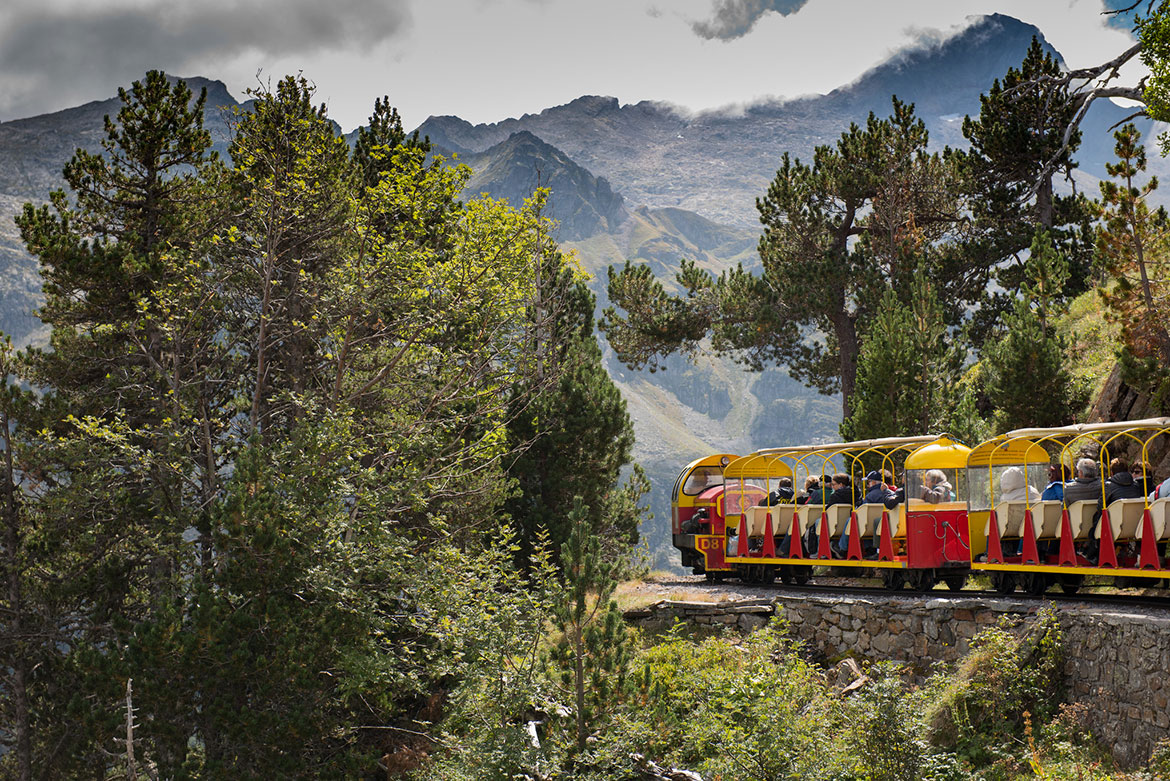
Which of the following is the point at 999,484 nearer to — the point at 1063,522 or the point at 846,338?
the point at 1063,522

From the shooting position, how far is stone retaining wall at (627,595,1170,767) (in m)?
10.4

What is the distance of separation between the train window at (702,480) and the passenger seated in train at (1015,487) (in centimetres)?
887

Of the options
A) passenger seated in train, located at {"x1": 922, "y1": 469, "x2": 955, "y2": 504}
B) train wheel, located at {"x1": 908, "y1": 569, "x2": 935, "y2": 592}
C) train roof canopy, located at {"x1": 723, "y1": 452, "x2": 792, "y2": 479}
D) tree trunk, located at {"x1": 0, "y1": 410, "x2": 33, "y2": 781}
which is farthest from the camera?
train roof canopy, located at {"x1": 723, "y1": 452, "x2": 792, "y2": 479}

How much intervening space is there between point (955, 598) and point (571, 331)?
13566 millimetres

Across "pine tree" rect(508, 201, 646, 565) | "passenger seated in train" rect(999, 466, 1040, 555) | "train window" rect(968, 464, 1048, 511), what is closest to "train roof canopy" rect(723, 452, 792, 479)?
"pine tree" rect(508, 201, 646, 565)

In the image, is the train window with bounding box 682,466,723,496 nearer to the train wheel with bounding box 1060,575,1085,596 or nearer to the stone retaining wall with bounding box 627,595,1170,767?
the stone retaining wall with bounding box 627,595,1170,767

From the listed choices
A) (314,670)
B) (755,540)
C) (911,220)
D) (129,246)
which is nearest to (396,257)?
(129,246)

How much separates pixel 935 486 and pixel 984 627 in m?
3.21

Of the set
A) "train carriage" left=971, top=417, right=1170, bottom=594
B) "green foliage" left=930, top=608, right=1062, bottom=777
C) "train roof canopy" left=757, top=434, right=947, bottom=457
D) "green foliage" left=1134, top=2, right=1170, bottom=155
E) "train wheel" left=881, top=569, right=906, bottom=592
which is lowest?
"green foliage" left=930, top=608, right=1062, bottom=777

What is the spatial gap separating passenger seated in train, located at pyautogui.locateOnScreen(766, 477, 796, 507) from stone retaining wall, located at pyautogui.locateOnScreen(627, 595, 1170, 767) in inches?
109

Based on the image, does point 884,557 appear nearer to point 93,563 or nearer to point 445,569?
point 445,569

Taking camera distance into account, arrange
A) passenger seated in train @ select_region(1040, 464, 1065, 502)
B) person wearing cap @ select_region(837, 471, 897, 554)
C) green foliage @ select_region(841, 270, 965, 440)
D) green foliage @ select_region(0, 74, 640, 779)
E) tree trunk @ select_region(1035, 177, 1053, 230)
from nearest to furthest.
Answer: passenger seated in train @ select_region(1040, 464, 1065, 502) → green foliage @ select_region(0, 74, 640, 779) → person wearing cap @ select_region(837, 471, 897, 554) → green foliage @ select_region(841, 270, 965, 440) → tree trunk @ select_region(1035, 177, 1053, 230)

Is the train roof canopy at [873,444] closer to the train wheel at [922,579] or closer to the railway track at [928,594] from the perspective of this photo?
the train wheel at [922,579]

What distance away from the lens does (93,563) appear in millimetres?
17500
